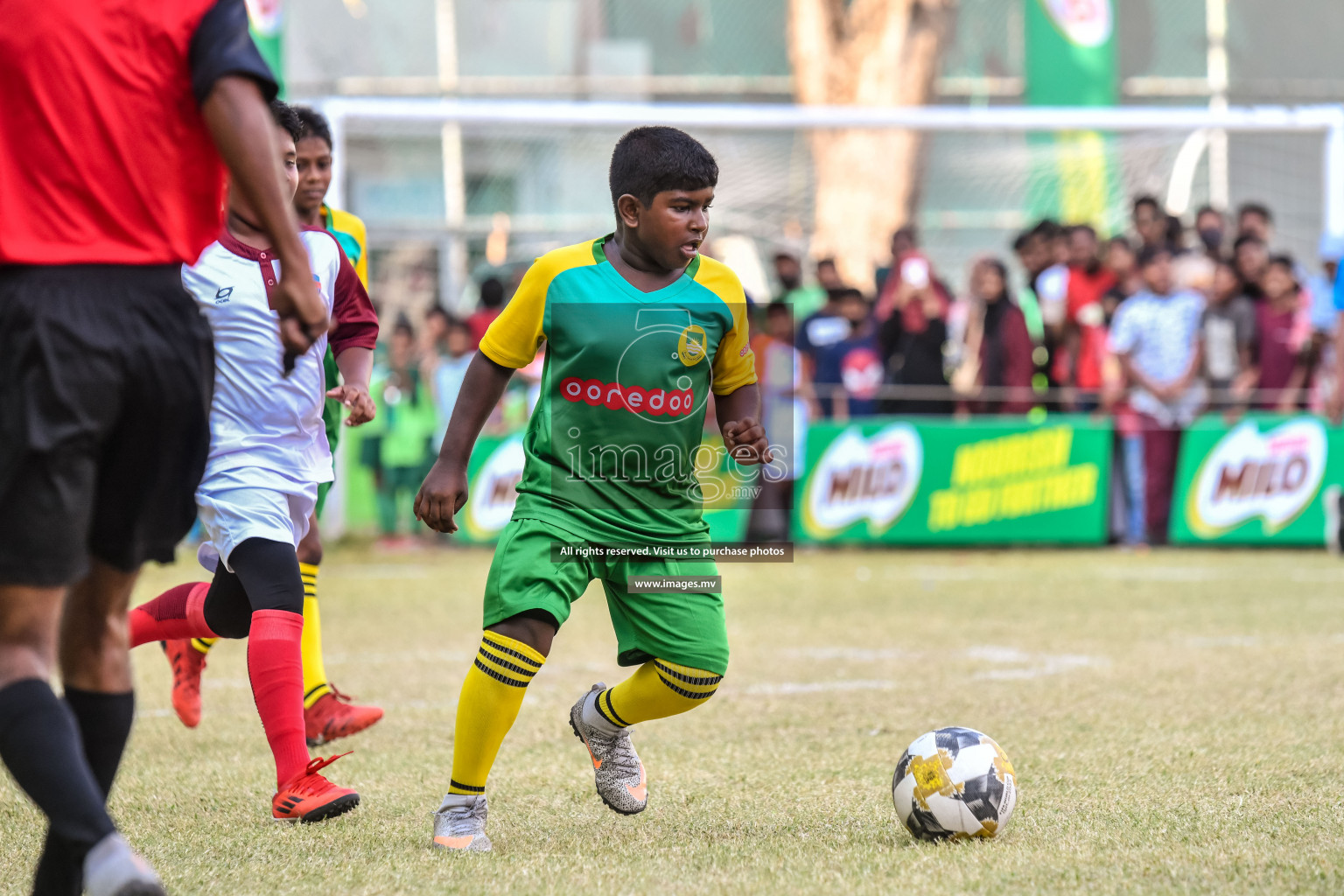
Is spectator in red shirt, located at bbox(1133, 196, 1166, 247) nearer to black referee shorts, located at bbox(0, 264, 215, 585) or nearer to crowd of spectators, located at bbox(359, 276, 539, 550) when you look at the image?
crowd of spectators, located at bbox(359, 276, 539, 550)

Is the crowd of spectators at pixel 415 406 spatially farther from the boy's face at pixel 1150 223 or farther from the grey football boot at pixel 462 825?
the grey football boot at pixel 462 825

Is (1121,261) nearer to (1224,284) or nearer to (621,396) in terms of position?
(1224,284)

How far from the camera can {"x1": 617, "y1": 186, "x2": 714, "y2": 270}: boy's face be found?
3.78m

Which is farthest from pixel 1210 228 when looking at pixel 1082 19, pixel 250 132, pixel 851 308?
pixel 250 132

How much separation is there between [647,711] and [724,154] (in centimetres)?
1092

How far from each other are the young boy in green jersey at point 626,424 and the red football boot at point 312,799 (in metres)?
0.32

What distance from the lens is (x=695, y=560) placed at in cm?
384

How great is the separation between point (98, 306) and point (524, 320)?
4.56 ft

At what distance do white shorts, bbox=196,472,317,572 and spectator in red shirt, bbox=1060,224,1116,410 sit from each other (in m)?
9.54

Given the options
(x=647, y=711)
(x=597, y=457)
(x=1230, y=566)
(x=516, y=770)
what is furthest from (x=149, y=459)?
(x=1230, y=566)

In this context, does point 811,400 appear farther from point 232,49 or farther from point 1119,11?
point 1119,11

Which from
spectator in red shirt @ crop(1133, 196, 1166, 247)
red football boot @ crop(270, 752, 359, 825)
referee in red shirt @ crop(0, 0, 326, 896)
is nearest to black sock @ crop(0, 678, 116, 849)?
referee in red shirt @ crop(0, 0, 326, 896)

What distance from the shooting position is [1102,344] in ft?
41.8

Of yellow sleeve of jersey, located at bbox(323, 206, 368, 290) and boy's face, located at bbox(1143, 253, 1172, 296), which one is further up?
yellow sleeve of jersey, located at bbox(323, 206, 368, 290)
